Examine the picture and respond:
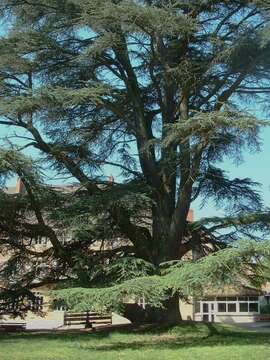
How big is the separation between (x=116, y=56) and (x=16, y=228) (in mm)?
7029

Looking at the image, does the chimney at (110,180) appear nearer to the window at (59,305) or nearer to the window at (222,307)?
the window at (59,305)

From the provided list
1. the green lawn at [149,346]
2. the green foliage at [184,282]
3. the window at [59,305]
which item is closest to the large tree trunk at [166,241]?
the green lawn at [149,346]

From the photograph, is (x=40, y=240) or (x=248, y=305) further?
(x=248, y=305)

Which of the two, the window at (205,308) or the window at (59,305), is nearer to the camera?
the window at (59,305)

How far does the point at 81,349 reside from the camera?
49.8ft

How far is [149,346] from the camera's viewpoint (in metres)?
16.1

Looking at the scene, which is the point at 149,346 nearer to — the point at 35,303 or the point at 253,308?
the point at 35,303

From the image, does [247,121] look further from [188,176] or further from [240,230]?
[240,230]

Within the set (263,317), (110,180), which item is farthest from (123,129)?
(263,317)

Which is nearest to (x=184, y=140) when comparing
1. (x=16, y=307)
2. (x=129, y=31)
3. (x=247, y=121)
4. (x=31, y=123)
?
(x=247, y=121)

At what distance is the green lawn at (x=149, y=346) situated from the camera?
43.8ft

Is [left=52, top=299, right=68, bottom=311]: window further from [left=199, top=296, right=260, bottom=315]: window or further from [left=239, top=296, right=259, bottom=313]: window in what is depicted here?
[left=239, top=296, right=259, bottom=313]: window

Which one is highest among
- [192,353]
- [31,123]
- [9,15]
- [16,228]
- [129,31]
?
[9,15]

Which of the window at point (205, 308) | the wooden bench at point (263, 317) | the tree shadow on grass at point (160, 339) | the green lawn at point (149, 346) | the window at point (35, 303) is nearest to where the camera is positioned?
the green lawn at point (149, 346)
